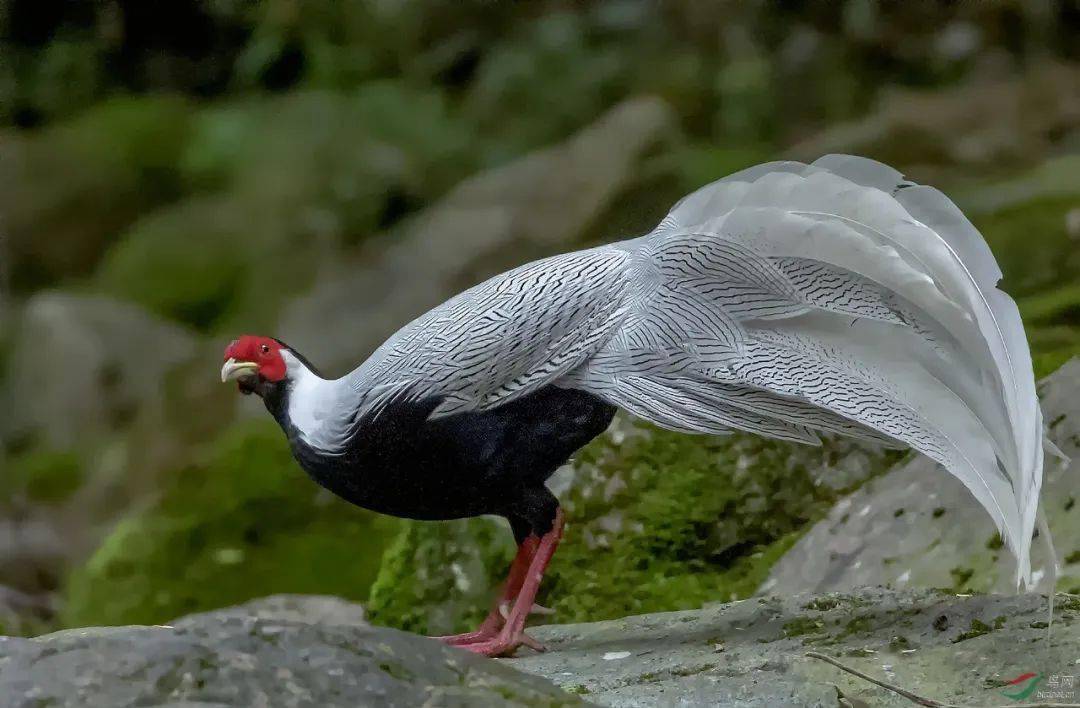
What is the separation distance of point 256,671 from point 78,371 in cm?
789

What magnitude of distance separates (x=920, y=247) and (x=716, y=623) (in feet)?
4.13

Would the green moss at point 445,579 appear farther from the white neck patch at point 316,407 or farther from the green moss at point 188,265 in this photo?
the green moss at point 188,265

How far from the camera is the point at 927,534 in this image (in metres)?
4.06

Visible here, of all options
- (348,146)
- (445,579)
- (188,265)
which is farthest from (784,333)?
(188,265)

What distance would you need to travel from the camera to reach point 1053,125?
997cm

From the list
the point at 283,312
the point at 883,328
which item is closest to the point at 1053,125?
the point at 283,312

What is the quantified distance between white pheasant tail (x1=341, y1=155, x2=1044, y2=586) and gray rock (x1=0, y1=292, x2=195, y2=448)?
6.41m

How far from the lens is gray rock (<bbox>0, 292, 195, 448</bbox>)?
9.20 meters

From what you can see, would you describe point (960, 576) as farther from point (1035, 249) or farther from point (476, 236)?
point (476, 236)

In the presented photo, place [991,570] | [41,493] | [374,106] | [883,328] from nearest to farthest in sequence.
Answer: [883,328]
[991,570]
[41,493]
[374,106]

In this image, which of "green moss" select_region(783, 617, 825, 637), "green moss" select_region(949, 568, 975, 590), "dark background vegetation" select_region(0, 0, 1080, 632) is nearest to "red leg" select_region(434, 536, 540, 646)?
"green moss" select_region(783, 617, 825, 637)

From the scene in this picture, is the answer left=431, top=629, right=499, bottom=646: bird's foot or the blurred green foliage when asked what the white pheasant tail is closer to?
left=431, top=629, right=499, bottom=646: bird's foot

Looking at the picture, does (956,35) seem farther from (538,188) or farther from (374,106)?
(374,106)

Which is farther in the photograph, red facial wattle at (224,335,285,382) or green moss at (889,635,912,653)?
red facial wattle at (224,335,285,382)
